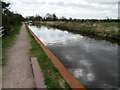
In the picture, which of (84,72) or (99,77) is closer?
(99,77)

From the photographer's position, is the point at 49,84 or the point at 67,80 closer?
the point at 49,84

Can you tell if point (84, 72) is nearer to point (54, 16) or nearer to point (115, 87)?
point (115, 87)

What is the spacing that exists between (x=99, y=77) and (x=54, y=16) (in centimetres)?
8538

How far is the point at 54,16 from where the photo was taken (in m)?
88.6

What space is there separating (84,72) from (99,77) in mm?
699

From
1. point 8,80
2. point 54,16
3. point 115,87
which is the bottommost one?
point 115,87

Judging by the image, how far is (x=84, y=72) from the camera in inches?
233

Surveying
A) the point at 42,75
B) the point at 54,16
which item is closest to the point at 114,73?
the point at 42,75

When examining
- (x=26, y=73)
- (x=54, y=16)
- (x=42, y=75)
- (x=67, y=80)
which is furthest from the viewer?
(x=54, y=16)

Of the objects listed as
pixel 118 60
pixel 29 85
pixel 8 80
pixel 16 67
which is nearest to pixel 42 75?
pixel 29 85

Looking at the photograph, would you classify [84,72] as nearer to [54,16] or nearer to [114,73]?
[114,73]

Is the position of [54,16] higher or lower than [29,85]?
higher

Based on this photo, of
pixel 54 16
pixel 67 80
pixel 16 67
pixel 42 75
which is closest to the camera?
pixel 67 80

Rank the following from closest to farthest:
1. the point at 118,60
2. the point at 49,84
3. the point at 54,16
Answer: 1. the point at 49,84
2. the point at 118,60
3. the point at 54,16
